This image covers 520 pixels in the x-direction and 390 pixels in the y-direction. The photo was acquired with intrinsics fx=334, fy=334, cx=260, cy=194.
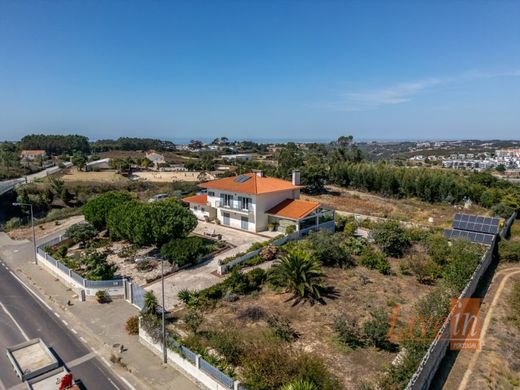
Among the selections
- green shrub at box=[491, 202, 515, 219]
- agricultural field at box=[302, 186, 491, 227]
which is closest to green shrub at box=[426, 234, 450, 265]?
agricultural field at box=[302, 186, 491, 227]

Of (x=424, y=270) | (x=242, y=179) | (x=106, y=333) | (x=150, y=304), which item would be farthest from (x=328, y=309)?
(x=242, y=179)

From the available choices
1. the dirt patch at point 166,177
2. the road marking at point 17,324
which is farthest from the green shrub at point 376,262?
the dirt patch at point 166,177

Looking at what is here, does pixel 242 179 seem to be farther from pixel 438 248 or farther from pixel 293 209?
pixel 438 248

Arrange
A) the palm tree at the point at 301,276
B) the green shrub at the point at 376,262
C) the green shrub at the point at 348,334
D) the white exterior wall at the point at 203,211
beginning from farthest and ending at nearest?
the white exterior wall at the point at 203,211
the green shrub at the point at 376,262
the palm tree at the point at 301,276
the green shrub at the point at 348,334

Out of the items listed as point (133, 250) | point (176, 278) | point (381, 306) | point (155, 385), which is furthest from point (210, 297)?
point (133, 250)

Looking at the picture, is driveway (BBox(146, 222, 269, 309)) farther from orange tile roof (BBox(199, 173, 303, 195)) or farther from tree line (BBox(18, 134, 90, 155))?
tree line (BBox(18, 134, 90, 155))

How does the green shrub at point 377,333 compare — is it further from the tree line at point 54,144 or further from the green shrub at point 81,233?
the tree line at point 54,144
